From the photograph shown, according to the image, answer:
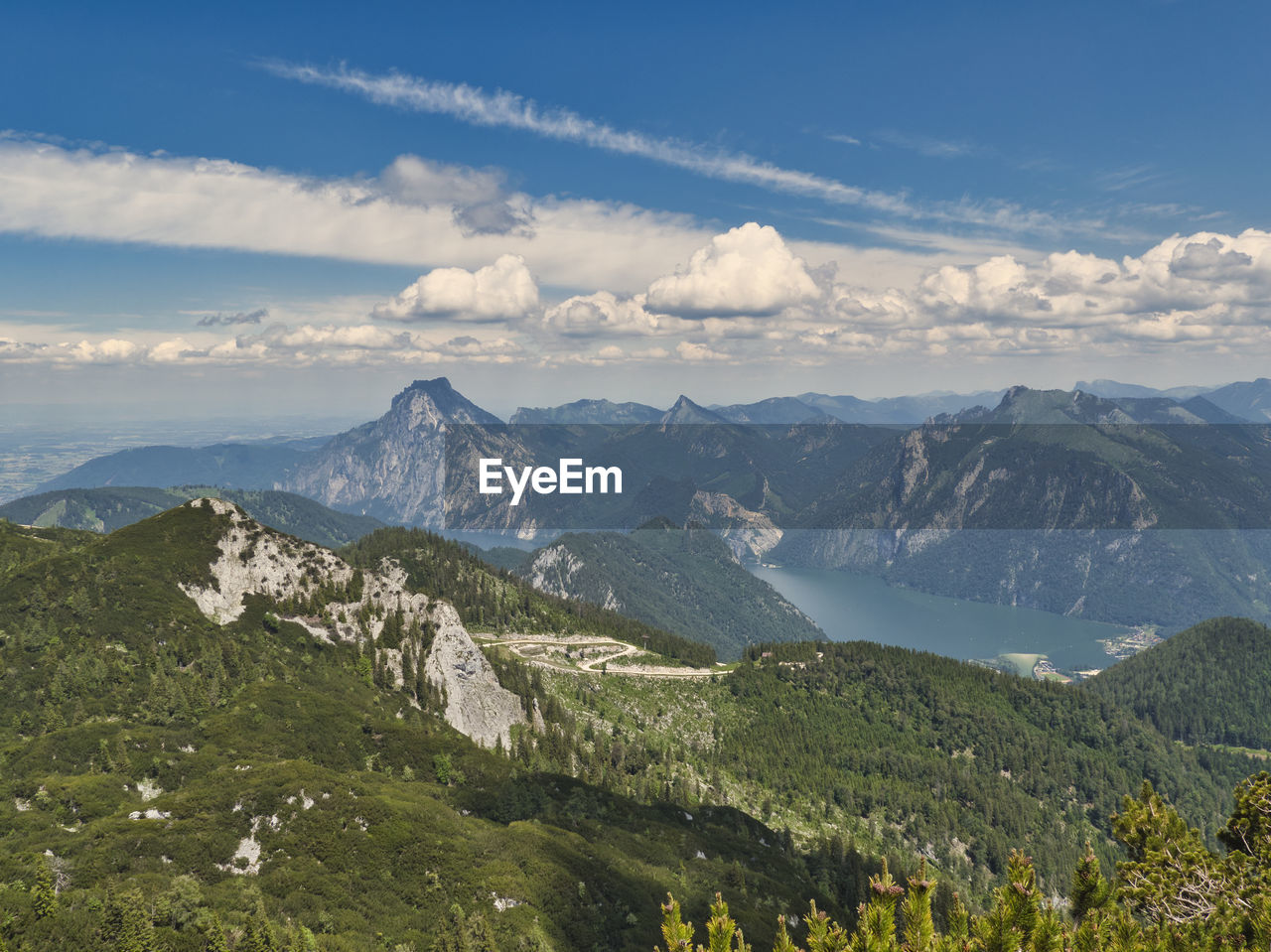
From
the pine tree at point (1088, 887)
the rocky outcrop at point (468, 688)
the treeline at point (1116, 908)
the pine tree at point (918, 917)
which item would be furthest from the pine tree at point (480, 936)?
the rocky outcrop at point (468, 688)

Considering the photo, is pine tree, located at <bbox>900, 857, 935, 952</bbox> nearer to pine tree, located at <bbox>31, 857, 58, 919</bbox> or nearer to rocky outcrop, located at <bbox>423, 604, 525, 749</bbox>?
pine tree, located at <bbox>31, 857, 58, 919</bbox>

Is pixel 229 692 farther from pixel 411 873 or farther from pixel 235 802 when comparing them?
pixel 411 873

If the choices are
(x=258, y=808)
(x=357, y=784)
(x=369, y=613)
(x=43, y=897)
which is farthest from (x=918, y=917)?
(x=369, y=613)

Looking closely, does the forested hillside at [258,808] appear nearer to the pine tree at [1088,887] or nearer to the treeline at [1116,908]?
the treeline at [1116,908]

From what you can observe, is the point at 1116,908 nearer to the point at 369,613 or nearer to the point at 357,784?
the point at 357,784

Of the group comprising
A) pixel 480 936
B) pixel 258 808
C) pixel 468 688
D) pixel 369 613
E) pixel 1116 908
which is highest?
pixel 1116 908

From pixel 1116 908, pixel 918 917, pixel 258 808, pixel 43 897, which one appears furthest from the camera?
pixel 258 808

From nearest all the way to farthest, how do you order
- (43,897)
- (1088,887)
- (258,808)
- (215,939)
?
(1088,887) < (215,939) < (43,897) < (258,808)

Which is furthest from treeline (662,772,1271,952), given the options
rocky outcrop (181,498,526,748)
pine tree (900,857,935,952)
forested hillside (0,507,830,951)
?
rocky outcrop (181,498,526,748)
